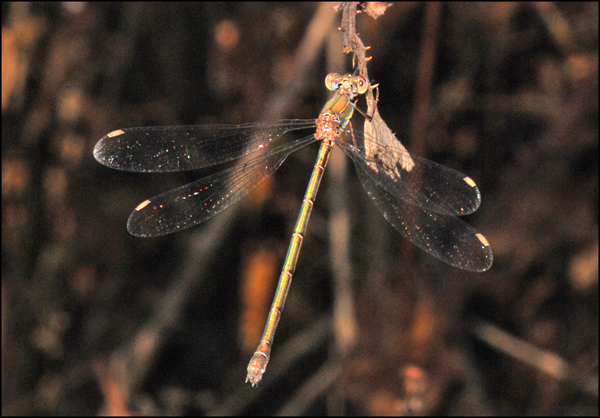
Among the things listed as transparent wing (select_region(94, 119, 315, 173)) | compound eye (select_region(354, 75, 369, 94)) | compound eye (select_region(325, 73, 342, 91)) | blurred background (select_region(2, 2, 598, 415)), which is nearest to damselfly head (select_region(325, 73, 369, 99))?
compound eye (select_region(325, 73, 342, 91))

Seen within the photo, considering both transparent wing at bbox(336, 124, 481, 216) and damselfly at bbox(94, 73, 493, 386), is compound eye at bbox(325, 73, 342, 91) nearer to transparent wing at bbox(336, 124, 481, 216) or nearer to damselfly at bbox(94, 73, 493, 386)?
damselfly at bbox(94, 73, 493, 386)

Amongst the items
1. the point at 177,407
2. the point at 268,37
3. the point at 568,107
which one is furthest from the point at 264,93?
the point at 177,407

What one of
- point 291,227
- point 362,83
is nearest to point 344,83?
point 362,83

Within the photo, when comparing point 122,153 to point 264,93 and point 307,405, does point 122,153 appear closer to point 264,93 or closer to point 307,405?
point 264,93

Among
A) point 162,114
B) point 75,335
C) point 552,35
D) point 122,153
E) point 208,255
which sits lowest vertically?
point 75,335

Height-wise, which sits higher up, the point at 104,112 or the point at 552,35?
the point at 552,35

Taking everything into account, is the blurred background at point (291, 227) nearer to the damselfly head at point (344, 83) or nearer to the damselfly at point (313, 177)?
the damselfly at point (313, 177)
